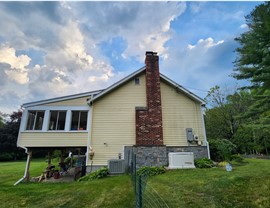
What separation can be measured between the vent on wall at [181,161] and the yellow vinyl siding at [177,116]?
1.40 m

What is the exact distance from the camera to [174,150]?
37.7ft

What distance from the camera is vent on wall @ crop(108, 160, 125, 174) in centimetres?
1024

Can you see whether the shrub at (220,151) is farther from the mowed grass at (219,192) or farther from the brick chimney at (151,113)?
the mowed grass at (219,192)

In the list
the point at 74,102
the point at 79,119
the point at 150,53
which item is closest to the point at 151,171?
the point at 79,119

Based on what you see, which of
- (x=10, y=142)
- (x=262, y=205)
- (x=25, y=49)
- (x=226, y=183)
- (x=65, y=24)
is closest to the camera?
(x=262, y=205)

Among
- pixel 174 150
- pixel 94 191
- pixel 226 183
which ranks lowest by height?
pixel 94 191

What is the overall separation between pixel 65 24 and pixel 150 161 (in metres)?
11.6

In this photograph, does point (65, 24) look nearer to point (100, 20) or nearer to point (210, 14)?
point (100, 20)

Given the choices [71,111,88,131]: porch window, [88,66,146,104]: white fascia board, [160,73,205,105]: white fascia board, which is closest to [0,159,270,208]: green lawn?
[71,111,88,131]: porch window

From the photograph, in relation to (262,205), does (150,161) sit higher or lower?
higher

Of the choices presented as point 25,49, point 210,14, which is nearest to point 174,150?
point 210,14

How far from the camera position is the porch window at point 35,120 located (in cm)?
1193

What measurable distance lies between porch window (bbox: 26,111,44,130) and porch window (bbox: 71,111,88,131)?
2313mm

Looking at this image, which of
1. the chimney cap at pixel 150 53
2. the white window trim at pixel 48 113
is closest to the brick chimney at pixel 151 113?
the chimney cap at pixel 150 53
